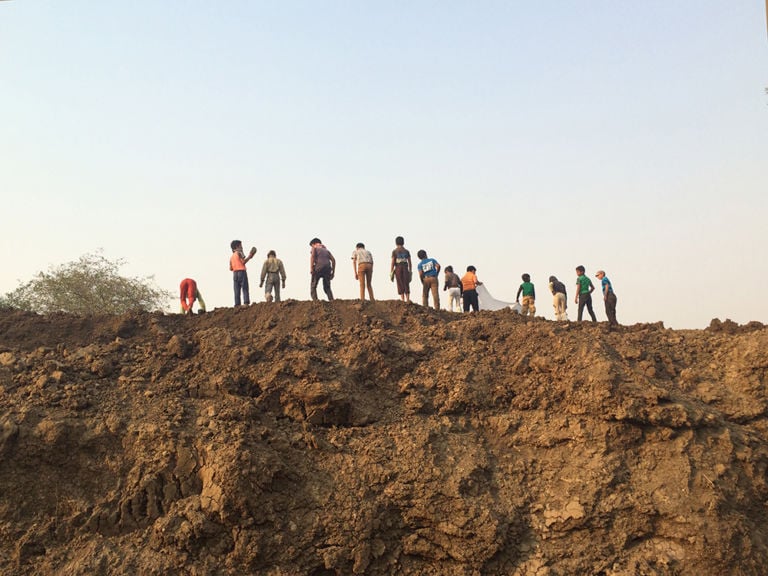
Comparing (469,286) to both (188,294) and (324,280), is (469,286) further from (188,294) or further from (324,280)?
(188,294)

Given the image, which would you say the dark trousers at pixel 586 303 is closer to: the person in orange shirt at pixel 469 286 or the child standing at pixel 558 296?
the child standing at pixel 558 296

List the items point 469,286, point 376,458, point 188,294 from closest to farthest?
point 376,458, point 188,294, point 469,286

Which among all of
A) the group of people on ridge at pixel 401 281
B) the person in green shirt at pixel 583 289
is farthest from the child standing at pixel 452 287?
the person in green shirt at pixel 583 289

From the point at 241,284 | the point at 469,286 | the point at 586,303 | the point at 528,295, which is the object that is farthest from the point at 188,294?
the point at 586,303

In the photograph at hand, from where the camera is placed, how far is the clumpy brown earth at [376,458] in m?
6.48

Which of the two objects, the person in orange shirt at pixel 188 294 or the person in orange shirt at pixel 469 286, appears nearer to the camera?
the person in orange shirt at pixel 188 294

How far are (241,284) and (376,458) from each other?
22.2 ft

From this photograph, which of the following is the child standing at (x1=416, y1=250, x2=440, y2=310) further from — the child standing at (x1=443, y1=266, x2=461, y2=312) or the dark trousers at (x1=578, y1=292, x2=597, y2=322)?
the dark trousers at (x1=578, y1=292, x2=597, y2=322)

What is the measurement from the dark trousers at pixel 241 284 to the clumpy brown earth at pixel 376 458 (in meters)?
3.76

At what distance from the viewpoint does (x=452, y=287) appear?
15.4m

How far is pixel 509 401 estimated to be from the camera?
8.41m

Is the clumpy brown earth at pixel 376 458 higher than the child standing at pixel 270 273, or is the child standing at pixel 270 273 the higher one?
the child standing at pixel 270 273

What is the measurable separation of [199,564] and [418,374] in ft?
12.2

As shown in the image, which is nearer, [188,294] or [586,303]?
[188,294]
